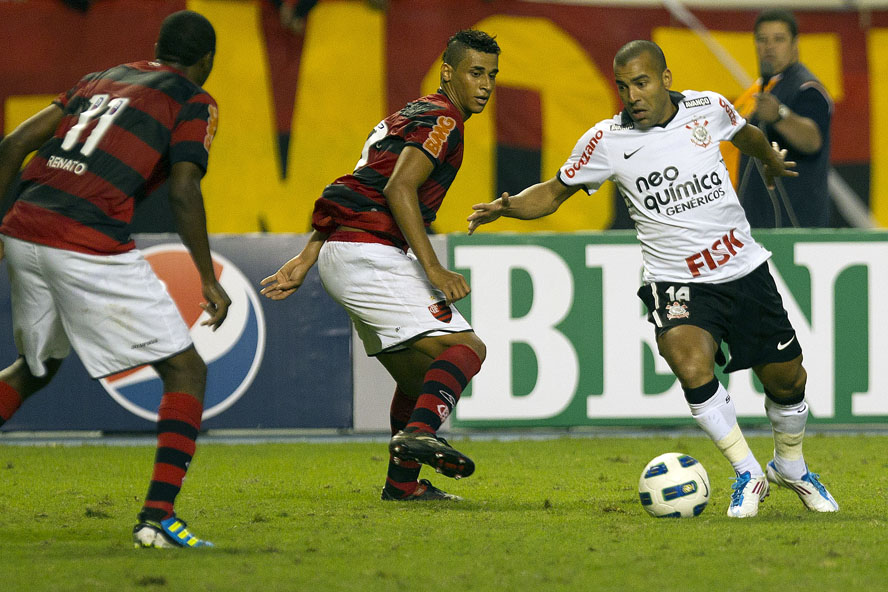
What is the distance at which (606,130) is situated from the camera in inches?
210

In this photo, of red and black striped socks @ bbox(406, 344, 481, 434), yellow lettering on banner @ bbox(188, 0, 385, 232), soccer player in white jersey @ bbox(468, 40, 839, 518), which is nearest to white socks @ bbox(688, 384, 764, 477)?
soccer player in white jersey @ bbox(468, 40, 839, 518)

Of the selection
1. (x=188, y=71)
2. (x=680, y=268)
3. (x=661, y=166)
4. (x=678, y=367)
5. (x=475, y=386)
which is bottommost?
(x=475, y=386)

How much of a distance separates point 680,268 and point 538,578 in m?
1.90

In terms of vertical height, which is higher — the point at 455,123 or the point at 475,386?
the point at 455,123

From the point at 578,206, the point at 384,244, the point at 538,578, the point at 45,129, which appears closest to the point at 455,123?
the point at 384,244

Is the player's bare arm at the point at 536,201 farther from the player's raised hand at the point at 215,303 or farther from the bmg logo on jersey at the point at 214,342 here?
the bmg logo on jersey at the point at 214,342

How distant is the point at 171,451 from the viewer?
4.17 meters

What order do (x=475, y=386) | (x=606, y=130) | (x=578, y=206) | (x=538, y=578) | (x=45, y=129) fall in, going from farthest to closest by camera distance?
(x=578, y=206) → (x=475, y=386) → (x=606, y=130) → (x=45, y=129) → (x=538, y=578)

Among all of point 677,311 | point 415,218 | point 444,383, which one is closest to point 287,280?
point 415,218

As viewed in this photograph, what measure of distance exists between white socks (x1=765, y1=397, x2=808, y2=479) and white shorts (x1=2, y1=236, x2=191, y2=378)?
249 centimetres

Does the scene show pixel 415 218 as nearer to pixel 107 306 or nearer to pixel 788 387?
pixel 107 306

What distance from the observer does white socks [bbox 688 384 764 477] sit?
4.97m

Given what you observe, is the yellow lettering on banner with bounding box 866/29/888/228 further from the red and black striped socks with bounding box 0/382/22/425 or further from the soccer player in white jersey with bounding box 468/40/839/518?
the red and black striped socks with bounding box 0/382/22/425

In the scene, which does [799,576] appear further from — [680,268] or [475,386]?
[475,386]
